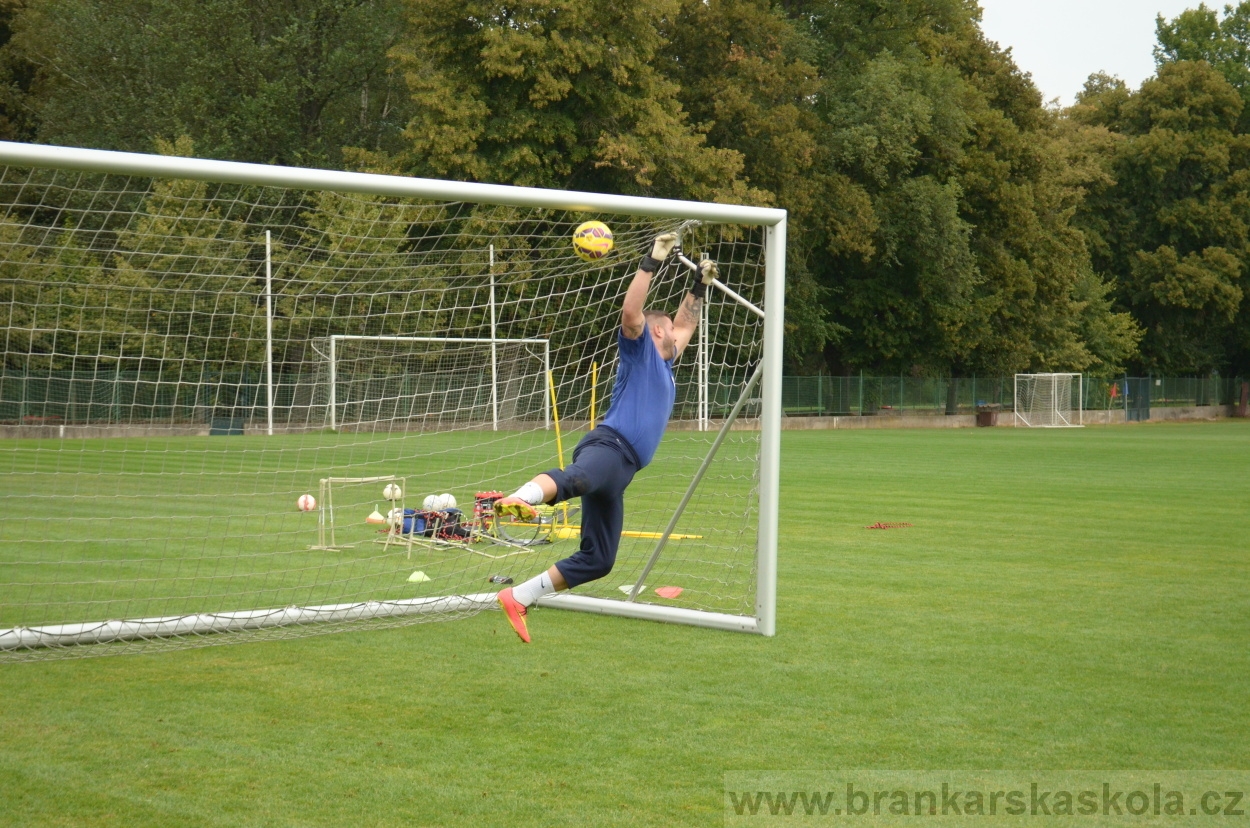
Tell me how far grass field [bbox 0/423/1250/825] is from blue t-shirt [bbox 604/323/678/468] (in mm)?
1393

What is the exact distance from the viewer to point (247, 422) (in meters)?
15.8

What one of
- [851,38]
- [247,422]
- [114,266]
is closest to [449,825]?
[114,266]

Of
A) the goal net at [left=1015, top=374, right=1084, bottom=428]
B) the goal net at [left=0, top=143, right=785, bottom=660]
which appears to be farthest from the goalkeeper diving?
the goal net at [left=1015, top=374, right=1084, bottom=428]

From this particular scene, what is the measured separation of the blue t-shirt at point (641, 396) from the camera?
6.80 metres

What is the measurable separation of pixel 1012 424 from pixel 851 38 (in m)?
17.5

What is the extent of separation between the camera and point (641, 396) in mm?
6840

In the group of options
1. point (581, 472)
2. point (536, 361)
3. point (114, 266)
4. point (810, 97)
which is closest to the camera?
point (581, 472)

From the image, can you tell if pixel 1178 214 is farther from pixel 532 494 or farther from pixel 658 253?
pixel 532 494

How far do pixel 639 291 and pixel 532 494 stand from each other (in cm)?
126

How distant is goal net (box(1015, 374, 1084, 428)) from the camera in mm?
51062

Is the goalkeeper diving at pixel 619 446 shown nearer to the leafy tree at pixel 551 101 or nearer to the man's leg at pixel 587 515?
the man's leg at pixel 587 515

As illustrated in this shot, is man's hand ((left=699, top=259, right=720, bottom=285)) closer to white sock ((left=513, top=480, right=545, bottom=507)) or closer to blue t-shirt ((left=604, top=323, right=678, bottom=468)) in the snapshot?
blue t-shirt ((left=604, top=323, right=678, bottom=468))

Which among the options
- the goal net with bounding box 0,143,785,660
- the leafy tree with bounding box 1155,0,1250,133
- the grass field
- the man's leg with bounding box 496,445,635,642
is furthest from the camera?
the leafy tree with bounding box 1155,0,1250,133

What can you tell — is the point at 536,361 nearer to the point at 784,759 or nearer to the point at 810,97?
the point at 784,759
